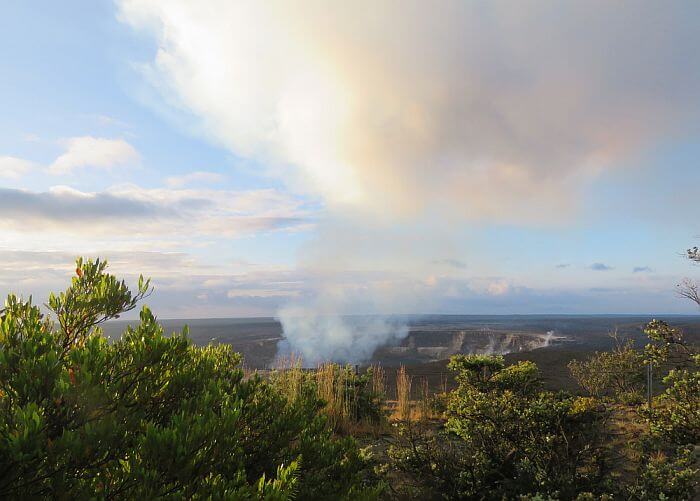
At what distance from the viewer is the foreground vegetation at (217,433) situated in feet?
6.54

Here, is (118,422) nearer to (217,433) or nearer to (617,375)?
(217,433)

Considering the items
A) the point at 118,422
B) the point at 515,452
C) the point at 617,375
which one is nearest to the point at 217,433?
the point at 118,422

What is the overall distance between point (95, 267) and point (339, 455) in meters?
2.62

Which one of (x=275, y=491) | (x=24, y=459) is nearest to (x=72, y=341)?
(x=24, y=459)

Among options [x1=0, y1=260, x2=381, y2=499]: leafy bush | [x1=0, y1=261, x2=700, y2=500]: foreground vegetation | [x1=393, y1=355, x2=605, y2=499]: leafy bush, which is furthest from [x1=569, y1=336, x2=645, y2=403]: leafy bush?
[x1=0, y1=260, x2=381, y2=499]: leafy bush

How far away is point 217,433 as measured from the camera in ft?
7.09

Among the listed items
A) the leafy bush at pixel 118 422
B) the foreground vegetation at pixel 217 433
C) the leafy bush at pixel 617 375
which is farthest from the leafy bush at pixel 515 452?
the leafy bush at pixel 617 375

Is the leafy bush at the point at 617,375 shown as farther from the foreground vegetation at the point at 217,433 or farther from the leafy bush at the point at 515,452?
the leafy bush at the point at 515,452

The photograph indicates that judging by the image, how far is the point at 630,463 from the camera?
659 cm

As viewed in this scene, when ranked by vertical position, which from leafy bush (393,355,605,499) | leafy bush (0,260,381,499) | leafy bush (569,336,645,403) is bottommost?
leafy bush (569,336,645,403)

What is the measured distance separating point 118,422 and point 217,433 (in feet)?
1.91

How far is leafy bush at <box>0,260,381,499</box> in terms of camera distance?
1.94 meters

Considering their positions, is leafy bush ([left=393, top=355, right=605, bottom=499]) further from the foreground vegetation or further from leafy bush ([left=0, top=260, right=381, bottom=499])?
leafy bush ([left=0, top=260, right=381, bottom=499])

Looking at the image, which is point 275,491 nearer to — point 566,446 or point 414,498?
point 414,498
